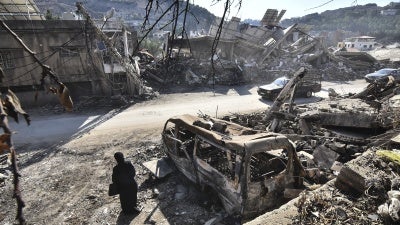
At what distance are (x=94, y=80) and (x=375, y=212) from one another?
1686cm

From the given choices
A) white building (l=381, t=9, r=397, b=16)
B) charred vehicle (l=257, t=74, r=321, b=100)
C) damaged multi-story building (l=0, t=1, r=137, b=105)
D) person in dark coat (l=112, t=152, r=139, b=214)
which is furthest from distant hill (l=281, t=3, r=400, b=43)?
person in dark coat (l=112, t=152, r=139, b=214)

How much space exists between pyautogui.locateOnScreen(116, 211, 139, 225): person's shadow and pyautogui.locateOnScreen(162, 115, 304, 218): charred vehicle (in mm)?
1598

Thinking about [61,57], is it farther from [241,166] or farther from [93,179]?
[241,166]

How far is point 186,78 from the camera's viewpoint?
23062mm

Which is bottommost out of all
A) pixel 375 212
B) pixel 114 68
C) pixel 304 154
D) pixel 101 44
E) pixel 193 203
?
pixel 193 203

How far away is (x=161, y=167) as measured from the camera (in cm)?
818

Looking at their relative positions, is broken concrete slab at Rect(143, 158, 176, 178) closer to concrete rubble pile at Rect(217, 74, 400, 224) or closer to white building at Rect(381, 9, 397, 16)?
concrete rubble pile at Rect(217, 74, 400, 224)

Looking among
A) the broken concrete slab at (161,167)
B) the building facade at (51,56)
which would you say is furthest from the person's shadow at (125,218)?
the building facade at (51,56)

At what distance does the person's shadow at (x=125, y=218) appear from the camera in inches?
254

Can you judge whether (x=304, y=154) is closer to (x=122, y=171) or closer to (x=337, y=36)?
(x=122, y=171)

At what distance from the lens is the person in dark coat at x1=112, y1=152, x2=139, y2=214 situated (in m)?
6.47

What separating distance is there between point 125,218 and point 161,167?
74.7 inches

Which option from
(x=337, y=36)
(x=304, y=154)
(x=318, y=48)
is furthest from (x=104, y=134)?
(x=337, y=36)

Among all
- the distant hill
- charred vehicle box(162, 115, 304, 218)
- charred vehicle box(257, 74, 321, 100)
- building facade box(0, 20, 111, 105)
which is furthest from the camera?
the distant hill
